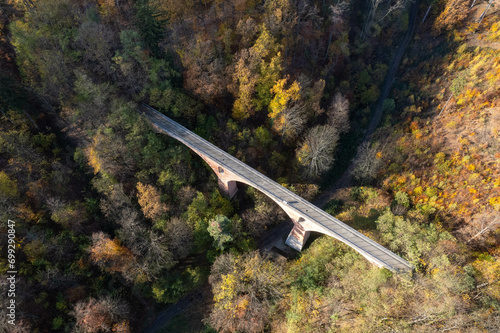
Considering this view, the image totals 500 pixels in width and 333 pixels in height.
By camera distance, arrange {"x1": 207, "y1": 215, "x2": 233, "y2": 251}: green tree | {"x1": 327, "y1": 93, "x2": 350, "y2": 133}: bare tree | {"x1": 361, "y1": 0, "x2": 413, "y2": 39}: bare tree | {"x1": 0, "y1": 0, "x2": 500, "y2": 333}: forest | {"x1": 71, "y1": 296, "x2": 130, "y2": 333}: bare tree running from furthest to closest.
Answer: {"x1": 361, "y1": 0, "x2": 413, "y2": 39}: bare tree, {"x1": 327, "y1": 93, "x2": 350, "y2": 133}: bare tree, {"x1": 207, "y1": 215, "x2": 233, "y2": 251}: green tree, {"x1": 0, "y1": 0, "x2": 500, "y2": 333}: forest, {"x1": 71, "y1": 296, "x2": 130, "y2": 333}: bare tree

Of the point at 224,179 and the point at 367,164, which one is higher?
the point at 367,164

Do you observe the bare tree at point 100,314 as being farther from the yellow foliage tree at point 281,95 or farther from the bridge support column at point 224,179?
the yellow foliage tree at point 281,95

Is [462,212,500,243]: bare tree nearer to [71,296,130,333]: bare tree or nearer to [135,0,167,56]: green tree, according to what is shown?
[71,296,130,333]: bare tree

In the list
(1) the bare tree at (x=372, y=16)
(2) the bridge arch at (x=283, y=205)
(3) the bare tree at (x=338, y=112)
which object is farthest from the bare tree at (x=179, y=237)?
(1) the bare tree at (x=372, y=16)

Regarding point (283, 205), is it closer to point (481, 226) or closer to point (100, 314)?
point (100, 314)

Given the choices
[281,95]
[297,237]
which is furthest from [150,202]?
[281,95]

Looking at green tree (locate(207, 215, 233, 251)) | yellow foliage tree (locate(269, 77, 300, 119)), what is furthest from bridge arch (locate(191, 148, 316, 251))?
yellow foliage tree (locate(269, 77, 300, 119))

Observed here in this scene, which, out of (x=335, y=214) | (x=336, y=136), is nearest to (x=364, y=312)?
(x=335, y=214)
